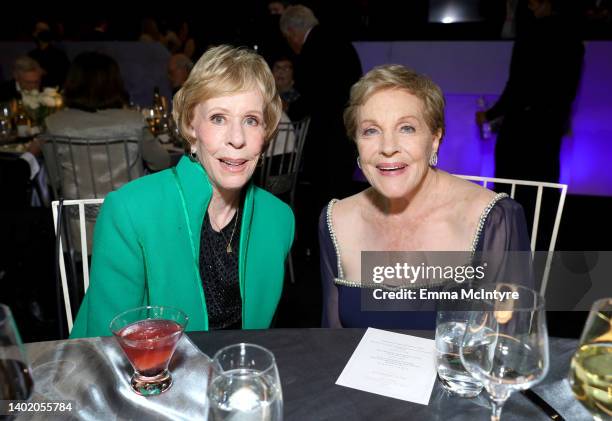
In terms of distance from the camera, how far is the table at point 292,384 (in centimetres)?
99

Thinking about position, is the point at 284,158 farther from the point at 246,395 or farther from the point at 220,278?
the point at 246,395

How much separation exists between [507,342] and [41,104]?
12.9 ft

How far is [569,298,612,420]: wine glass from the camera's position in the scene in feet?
2.51

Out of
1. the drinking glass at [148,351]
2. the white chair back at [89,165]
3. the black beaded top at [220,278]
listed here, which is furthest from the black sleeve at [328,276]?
the white chair back at [89,165]

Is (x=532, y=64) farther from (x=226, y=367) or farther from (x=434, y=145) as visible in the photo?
(x=226, y=367)

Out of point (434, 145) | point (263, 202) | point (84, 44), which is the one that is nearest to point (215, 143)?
point (263, 202)

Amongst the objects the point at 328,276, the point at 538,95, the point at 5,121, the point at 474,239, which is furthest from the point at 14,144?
the point at 538,95

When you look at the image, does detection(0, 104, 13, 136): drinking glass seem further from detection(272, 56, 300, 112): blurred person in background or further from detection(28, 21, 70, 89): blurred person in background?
detection(28, 21, 70, 89): blurred person in background

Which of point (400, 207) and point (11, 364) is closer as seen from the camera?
point (11, 364)

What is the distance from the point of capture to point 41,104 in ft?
12.8

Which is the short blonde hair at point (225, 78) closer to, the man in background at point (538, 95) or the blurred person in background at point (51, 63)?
the man in background at point (538, 95)

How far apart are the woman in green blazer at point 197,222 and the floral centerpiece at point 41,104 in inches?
103

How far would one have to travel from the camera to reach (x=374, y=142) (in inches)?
62.7

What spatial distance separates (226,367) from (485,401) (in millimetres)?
512
